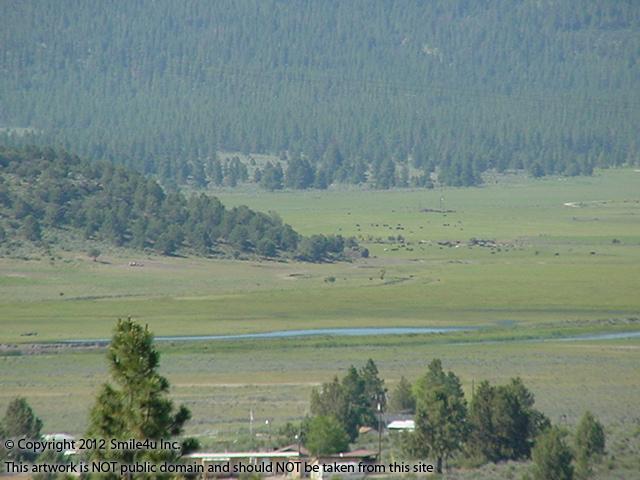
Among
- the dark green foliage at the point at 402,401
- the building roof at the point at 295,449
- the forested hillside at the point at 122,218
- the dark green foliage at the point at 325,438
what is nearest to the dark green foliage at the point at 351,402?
the dark green foliage at the point at 402,401

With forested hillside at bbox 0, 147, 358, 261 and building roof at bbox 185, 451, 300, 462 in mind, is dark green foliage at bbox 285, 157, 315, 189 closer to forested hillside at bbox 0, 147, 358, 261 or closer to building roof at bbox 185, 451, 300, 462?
forested hillside at bbox 0, 147, 358, 261

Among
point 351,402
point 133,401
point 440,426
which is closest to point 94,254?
point 351,402

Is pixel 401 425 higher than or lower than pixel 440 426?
higher

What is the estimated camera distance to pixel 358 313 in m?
59.4

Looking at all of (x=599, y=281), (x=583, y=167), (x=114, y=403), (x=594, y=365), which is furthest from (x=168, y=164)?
(x=114, y=403)

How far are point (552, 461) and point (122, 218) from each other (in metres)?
53.7

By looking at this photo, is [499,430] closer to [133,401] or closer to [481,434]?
[481,434]

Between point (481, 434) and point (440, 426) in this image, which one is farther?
point (481, 434)

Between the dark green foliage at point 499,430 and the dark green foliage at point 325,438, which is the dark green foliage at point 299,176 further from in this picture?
the dark green foliage at point 325,438

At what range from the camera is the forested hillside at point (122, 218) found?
79.5m

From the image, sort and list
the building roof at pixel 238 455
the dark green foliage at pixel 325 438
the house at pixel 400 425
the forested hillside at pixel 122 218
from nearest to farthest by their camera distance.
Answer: the building roof at pixel 238 455 < the dark green foliage at pixel 325 438 < the house at pixel 400 425 < the forested hillside at pixel 122 218

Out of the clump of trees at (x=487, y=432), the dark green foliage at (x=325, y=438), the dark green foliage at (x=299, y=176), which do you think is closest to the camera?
the dark green foliage at (x=325, y=438)

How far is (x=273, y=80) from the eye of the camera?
199m

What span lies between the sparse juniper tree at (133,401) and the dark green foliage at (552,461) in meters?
12.5
